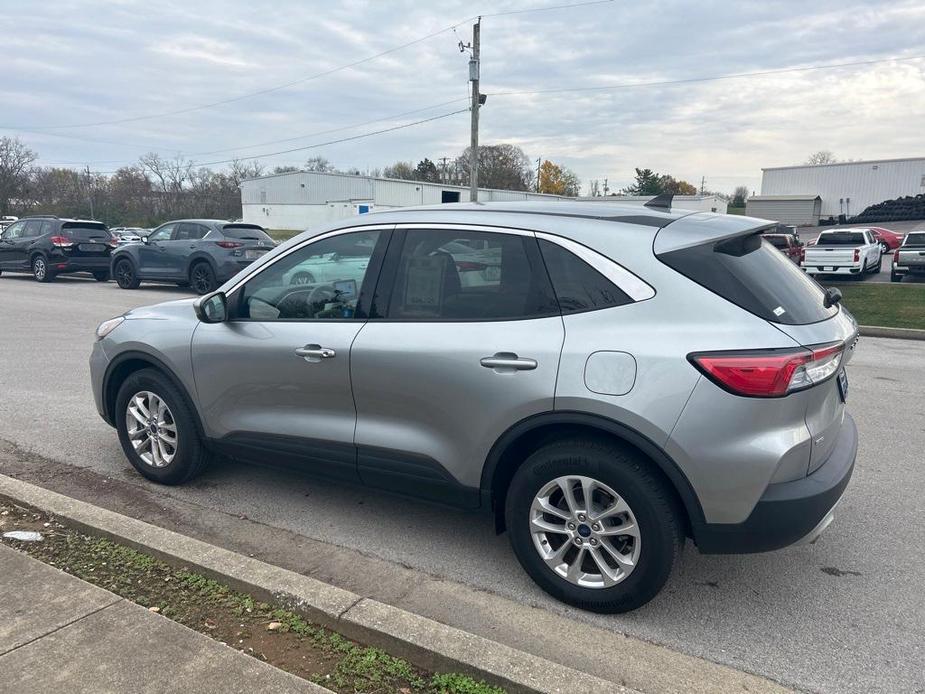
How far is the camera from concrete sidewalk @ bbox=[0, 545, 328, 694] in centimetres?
246

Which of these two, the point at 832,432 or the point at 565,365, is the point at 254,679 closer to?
the point at 565,365

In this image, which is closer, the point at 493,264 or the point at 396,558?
the point at 493,264

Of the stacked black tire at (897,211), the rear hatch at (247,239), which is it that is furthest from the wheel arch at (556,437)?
the stacked black tire at (897,211)

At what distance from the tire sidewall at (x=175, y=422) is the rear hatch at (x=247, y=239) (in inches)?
461

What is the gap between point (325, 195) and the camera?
216 ft

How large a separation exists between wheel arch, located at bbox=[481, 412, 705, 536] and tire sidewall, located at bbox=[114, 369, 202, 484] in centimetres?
207

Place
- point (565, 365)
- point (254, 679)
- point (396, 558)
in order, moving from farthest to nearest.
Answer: point (396, 558) < point (565, 365) < point (254, 679)

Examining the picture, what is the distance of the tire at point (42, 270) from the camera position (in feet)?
62.9

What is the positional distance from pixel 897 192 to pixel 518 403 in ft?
213

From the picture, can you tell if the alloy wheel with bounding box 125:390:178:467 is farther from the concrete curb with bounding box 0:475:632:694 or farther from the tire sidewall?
the concrete curb with bounding box 0:475:632:694

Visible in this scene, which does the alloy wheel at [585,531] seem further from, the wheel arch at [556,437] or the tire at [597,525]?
the wheel arch at [556,437]

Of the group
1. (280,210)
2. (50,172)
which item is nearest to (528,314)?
(280,210)

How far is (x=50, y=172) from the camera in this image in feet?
244

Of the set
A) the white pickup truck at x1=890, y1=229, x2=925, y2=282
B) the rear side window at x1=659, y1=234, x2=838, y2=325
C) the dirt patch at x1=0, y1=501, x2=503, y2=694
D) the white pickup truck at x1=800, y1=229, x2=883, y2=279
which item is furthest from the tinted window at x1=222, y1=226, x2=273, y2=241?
the white pickup truck at x1=890, y1=229, x2=925, y2=282
